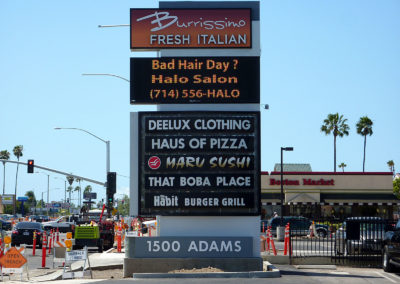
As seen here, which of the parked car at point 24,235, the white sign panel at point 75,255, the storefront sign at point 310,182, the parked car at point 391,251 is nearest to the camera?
the white sign panel at point 75,255

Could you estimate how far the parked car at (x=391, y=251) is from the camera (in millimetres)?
20691

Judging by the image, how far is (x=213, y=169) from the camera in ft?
67.3

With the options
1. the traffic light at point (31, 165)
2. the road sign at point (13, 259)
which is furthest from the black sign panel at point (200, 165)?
the traffic light at point (31, 165)

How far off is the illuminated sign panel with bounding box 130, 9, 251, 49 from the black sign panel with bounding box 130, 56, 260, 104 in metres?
0.76

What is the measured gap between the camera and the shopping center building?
67812 mm

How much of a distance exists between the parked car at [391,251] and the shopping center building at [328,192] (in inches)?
1792

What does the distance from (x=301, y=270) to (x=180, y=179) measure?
5.16 meters

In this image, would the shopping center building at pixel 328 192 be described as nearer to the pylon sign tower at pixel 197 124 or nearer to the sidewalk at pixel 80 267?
the sidewalk at pixel 80 267

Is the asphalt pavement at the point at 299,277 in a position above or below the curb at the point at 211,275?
below

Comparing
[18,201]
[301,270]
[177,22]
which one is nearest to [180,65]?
[177,22]

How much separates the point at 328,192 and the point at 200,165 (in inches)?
1968

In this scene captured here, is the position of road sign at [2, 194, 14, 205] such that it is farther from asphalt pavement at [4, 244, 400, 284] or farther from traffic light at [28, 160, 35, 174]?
asphalt pavement at [4, 244, 400, 284]

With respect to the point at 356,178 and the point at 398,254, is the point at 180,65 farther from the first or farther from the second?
the point at 356,178

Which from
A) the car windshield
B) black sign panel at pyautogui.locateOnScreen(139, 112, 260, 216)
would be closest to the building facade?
the car windshield
